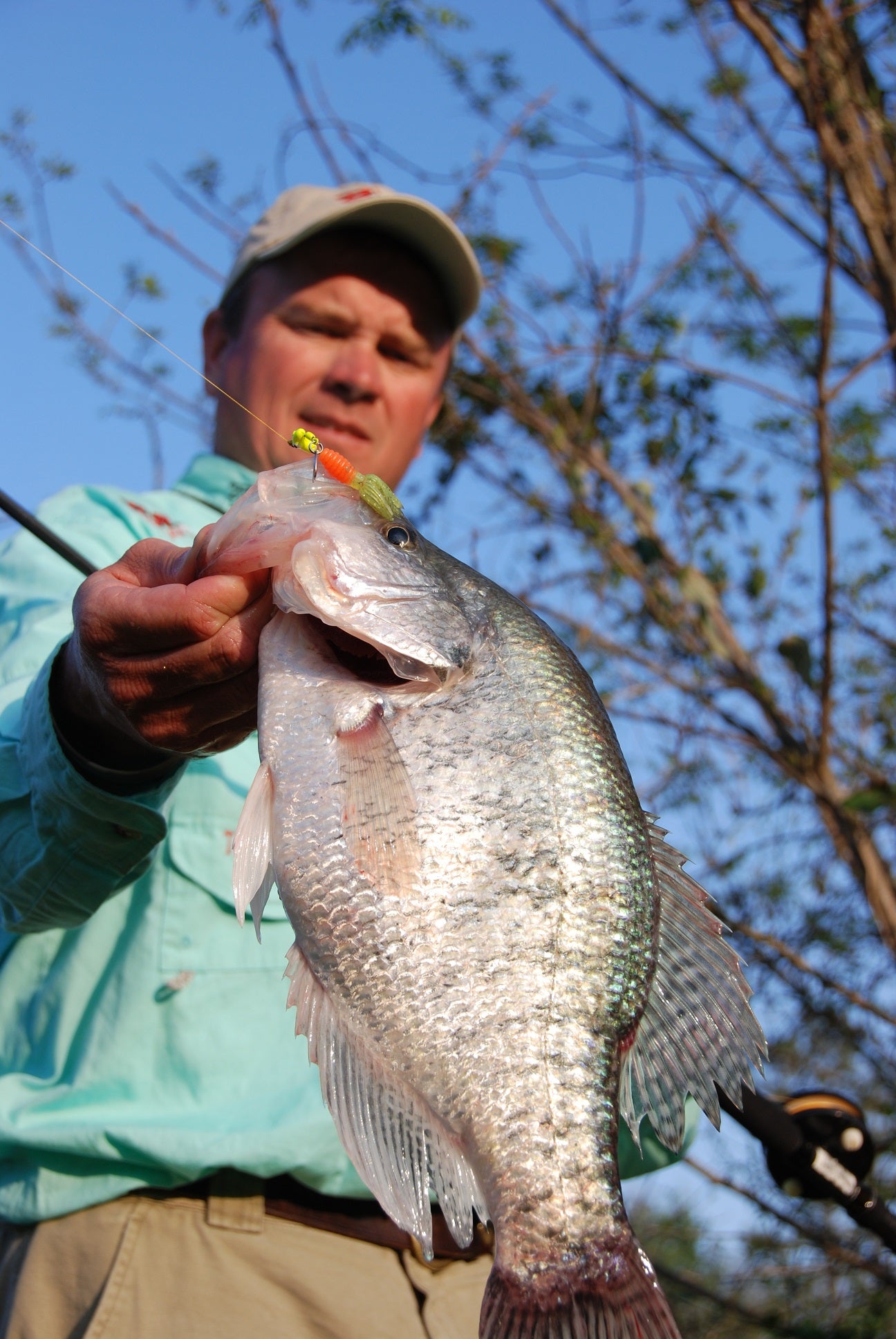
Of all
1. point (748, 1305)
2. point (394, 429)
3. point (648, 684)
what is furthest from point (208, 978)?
point (748, 1305)

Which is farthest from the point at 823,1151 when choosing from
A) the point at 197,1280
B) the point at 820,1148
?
the point at 197,1280

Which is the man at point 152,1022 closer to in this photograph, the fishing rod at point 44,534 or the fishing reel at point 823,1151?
the fishing rod at point 44,534

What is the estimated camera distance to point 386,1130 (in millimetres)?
1411

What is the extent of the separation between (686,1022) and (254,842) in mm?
636

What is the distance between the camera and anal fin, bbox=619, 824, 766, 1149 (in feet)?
5.15

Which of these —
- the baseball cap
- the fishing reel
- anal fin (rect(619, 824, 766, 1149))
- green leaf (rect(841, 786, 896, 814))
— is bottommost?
the fishing reel

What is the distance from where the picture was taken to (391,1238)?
2.03 meters

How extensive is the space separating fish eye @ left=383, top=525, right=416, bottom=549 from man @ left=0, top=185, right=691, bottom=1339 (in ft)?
0.74

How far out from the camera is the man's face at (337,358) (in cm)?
301

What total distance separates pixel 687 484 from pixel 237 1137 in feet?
14.8

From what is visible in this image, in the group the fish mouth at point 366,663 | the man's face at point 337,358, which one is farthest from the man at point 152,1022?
the man's face at point 337,358

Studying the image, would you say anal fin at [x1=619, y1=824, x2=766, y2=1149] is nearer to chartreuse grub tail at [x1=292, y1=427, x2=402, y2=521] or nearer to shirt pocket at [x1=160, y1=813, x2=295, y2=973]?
chartreuse grub tail at [x1=292, y1=427, x2=402, y2=521]

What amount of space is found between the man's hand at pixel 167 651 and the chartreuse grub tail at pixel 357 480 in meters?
0.25

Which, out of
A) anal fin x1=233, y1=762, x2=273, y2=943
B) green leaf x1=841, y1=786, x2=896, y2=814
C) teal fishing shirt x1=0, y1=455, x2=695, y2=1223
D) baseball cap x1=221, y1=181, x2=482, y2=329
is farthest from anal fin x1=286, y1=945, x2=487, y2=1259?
Result: green leaf x1=841, y1=786, x2=896, y2=814
